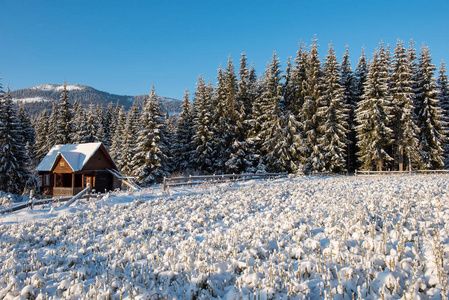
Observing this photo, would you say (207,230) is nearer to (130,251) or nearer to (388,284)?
(130,251)

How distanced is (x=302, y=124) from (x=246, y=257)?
29113 millimetres

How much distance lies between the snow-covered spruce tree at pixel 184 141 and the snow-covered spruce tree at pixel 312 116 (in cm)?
1587

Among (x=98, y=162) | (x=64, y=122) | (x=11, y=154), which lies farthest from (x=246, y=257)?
(x=64, y=122)

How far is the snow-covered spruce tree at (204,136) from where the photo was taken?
113 ft

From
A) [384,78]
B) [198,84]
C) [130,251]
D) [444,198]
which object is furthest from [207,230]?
[198,84]

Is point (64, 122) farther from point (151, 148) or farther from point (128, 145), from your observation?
point (151, 148)

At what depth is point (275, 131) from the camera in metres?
32.8

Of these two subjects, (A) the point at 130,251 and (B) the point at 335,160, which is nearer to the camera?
(A) the point at 130,251

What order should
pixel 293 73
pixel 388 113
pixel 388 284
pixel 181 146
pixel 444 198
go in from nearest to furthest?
pixel 388 284
pixel 444 198
pixel 388 113
pixel 293 73
pixel 181 146

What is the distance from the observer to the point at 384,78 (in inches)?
1190

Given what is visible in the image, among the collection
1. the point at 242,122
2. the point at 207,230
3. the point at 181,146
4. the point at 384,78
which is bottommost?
the point at 207,230

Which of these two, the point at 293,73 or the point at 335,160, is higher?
the point at 293,73

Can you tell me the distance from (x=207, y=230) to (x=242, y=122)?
27966 mm

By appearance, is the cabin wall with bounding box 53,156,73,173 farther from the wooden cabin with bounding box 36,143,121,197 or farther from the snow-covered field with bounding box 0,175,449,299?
the snow-covered field with bounding box 0,175,449,299
